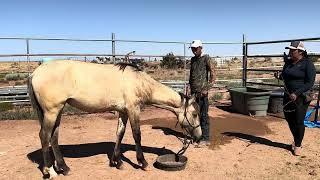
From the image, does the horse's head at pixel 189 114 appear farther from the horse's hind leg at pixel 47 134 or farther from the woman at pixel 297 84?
the horse's hind leg at pixel 47 134

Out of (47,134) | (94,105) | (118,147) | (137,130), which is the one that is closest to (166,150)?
(118,147)

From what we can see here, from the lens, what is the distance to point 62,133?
8203 mm

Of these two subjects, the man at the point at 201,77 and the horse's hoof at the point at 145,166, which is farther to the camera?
the man at the point at 201,77

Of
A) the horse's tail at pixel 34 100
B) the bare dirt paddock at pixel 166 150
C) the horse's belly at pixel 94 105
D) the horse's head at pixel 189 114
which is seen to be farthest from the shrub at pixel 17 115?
the horse's head at pixel 189 114

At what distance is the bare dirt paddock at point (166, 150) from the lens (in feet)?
18.5

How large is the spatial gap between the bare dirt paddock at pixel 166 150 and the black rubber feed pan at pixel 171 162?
9 cm

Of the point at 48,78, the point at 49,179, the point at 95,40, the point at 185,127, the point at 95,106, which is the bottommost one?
the point at 49,179

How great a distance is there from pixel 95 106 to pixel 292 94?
10.7ft

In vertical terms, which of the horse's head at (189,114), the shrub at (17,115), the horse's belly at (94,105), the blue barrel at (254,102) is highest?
the horse's belly at (94,105)

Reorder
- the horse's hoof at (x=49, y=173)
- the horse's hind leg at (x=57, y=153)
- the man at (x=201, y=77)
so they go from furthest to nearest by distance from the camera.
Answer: the man at (x=201, y=77)
the horse's hind leg at (x=57, y=153)
the horse's hoof at (x=49, y=173)

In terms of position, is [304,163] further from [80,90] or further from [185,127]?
[80,90]

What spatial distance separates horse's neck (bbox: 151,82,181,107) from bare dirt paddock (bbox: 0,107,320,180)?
1012 mm

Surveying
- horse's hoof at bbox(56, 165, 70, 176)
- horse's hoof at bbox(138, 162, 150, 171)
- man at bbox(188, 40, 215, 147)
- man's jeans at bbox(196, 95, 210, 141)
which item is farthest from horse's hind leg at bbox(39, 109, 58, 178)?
man's jeans at bbox(196, 95, 210, 141)

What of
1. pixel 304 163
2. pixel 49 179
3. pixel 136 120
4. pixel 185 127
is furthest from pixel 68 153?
pixel 304 163
